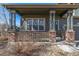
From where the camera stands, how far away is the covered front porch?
9773 mm

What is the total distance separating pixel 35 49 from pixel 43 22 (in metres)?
3.02

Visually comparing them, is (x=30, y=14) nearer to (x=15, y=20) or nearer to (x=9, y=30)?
(x=15, y=20)

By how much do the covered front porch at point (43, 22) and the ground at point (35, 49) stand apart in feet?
1.44

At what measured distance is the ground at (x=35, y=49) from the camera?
8663 millimetres

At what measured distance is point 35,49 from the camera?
28.9 feet

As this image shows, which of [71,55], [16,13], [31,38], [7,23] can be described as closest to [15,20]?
[16,13]

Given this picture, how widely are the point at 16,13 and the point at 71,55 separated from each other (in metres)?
3.47

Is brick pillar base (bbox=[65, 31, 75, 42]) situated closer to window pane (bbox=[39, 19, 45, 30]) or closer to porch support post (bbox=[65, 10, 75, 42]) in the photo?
porch support post (bbox=[65, 10, 75, 42])

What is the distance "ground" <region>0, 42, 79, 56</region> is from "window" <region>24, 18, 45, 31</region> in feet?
3.94

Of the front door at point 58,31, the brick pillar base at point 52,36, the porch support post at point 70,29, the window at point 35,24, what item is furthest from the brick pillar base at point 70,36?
the window at point 35,24

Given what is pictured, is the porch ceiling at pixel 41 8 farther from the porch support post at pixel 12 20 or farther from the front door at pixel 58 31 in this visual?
the front door at pixel 58 31

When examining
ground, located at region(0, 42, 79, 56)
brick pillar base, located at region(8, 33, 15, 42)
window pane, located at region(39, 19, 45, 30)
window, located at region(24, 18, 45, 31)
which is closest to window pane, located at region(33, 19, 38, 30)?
window, located at region(24, 18, 45, 31)

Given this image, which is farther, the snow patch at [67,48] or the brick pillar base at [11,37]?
the brick pillar base at [11,37]

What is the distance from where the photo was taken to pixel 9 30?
32.8 ft
